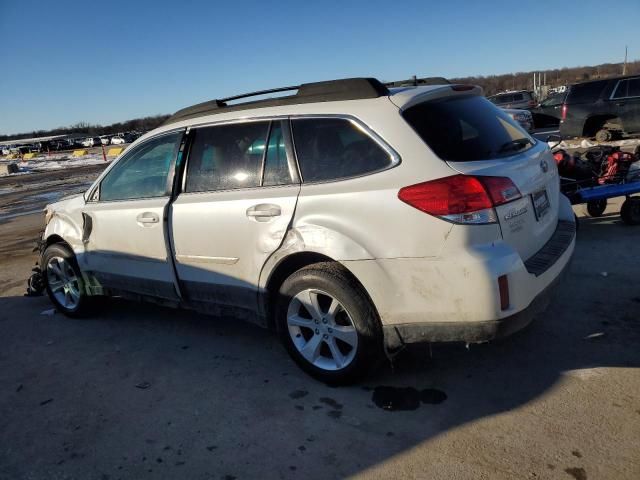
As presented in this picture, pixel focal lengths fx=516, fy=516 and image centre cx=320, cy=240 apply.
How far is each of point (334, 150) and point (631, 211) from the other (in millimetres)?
4573

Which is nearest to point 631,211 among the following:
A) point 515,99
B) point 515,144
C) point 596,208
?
point 596,208

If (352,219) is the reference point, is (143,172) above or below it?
above

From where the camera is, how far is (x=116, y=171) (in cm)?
456

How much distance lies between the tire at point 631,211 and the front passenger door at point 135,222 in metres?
5.13

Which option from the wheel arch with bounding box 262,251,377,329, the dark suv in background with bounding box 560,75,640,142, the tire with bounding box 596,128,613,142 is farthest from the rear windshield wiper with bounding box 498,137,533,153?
the tire with bounding box 596,128,613,142

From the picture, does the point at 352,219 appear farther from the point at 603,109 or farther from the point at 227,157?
the point at 603,109

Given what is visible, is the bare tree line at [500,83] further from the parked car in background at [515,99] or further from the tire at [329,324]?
the tire at [329,324]

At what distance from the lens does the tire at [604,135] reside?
1389 cm

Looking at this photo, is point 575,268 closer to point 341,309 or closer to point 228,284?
point 341,309

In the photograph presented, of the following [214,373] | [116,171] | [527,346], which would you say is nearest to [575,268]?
[527,346]

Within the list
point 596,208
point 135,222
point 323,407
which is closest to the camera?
point 323,407

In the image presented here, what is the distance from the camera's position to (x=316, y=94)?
3.37 metres

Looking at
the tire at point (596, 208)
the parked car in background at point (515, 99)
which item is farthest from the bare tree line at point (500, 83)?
the tire at point (596, 208)

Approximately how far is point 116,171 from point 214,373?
6.79 ft
